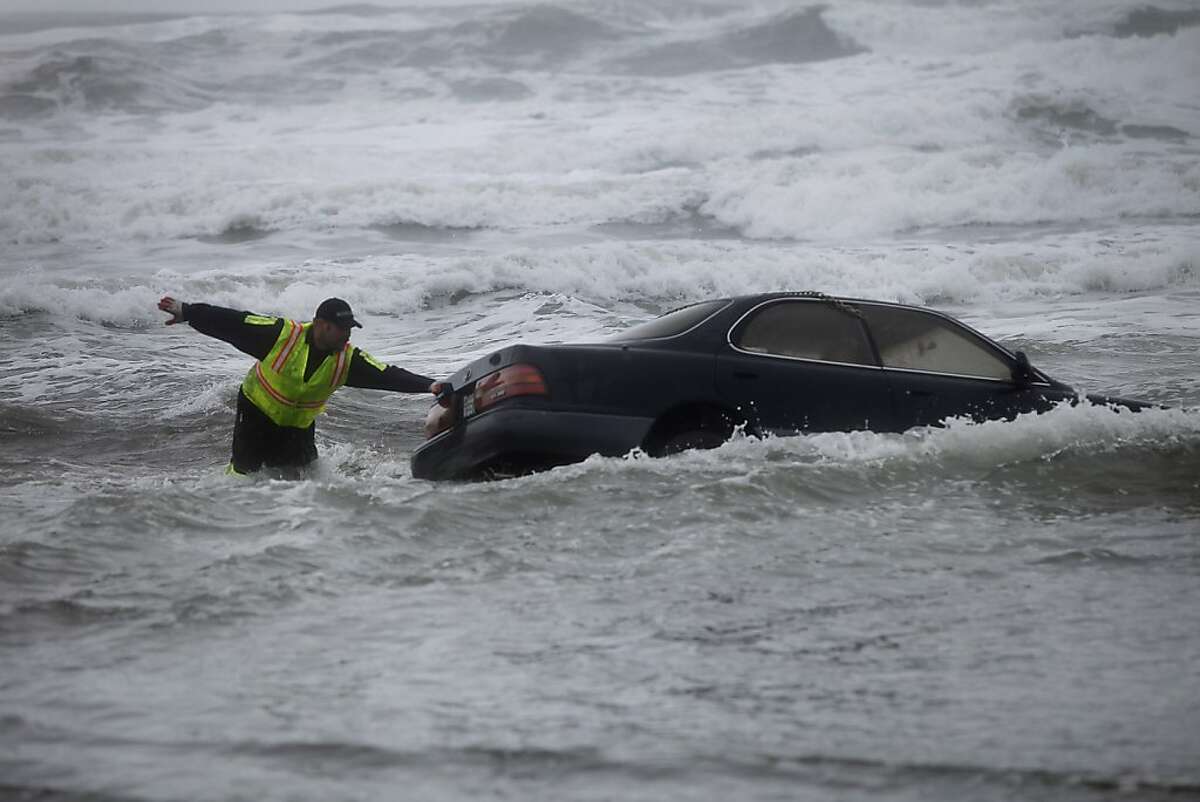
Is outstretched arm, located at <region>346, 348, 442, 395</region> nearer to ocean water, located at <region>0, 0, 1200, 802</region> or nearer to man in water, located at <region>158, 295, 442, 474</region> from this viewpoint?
man in water, located at <region>158, 295, 442, 474</region>

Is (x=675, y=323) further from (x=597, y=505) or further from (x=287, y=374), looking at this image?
(x=287, y=374)

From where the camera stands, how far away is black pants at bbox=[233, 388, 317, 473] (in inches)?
324

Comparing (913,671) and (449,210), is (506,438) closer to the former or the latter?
(913,671)

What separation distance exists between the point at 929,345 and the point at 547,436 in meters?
2.27

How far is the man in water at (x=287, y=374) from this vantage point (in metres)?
7.87

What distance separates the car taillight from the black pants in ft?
4.50

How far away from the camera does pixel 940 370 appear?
805cm

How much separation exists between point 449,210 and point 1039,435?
64.8 ft

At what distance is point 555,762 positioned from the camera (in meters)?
4.05

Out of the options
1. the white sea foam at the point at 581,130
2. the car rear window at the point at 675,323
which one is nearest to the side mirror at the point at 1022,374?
the car rear window at the point at 675,323

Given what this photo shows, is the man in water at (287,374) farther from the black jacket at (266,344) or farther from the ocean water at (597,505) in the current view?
the ocean water at (597,505)

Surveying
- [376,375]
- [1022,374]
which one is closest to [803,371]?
[1022,374]

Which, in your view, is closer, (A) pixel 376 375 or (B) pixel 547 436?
(B) pixel 547 436

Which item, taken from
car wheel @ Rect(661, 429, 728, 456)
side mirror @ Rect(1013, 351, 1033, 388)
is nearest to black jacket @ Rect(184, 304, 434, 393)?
car wheel @ Rect(661, 429, 728, 456)
